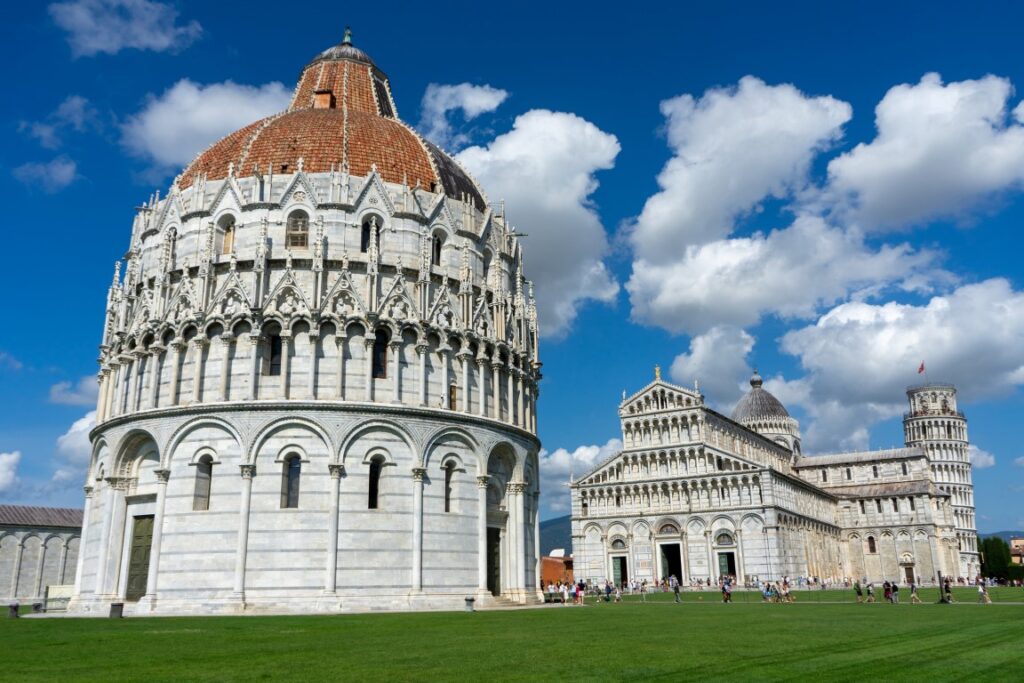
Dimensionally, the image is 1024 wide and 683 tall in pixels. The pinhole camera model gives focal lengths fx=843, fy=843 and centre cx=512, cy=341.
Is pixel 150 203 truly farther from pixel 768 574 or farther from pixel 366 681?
pixel 768 574

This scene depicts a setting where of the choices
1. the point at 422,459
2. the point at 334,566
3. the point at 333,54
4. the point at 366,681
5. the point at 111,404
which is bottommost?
the point at 366,681

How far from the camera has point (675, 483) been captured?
273 ft

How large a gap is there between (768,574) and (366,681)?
7176cm

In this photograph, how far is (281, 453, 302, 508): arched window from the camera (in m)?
33.9

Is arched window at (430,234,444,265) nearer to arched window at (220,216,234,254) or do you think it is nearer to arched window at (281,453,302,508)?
arched window at (220,216,234,254)

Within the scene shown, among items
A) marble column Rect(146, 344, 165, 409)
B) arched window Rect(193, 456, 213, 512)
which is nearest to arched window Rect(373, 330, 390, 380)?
arched window Rect(193, 456, 213, 512)

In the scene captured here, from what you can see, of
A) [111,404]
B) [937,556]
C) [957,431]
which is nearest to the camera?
[111,404]

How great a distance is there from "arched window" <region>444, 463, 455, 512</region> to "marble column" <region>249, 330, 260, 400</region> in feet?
28.4

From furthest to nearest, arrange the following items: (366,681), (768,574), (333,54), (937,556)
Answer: (937,556), (768,574), (333,54), (366,681)

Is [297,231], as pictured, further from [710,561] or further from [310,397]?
[710,561]

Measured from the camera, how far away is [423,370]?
3691 cm

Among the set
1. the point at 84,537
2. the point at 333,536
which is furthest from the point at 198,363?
the point at 84,537

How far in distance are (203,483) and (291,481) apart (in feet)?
11.8

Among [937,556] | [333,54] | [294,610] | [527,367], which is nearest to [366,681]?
[294,610]
